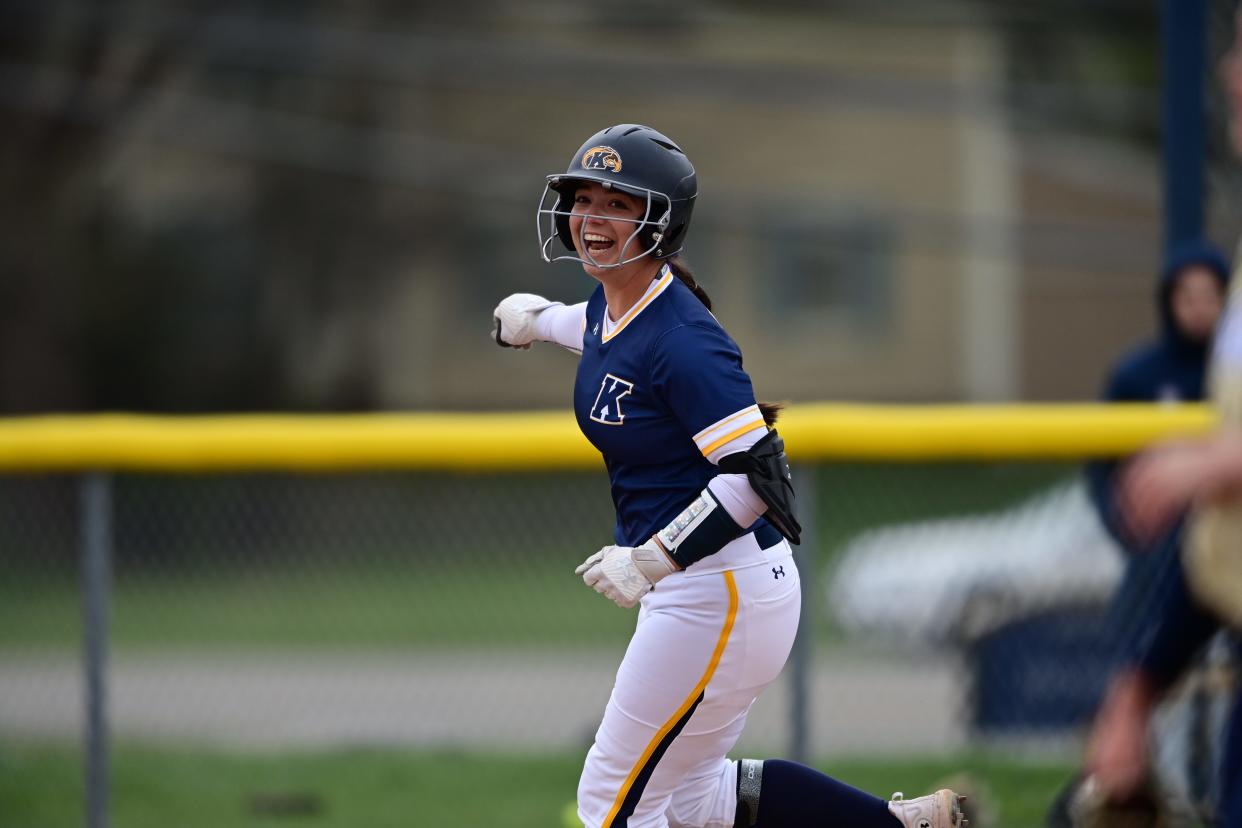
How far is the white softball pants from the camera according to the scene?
411 cm

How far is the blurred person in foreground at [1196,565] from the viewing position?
3256mm

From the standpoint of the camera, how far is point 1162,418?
612cm

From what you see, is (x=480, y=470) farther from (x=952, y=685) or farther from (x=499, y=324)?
(x=952, y=685)

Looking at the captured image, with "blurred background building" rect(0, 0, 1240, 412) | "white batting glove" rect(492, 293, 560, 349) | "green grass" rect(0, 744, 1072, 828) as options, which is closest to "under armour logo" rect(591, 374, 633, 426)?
"white batting glove" rect(492, 293, 560, 349)

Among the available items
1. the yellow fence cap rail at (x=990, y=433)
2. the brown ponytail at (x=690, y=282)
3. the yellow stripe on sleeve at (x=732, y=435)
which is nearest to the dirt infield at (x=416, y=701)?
the yellow fence cap rail at (x=990, y=433)

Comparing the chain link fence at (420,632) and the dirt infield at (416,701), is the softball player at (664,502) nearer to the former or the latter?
the chain link fence at (420,632)

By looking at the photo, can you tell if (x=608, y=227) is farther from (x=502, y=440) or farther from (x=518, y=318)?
(x=502, y=440)

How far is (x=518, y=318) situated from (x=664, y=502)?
0.90 m

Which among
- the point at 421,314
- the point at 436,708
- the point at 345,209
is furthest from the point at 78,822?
the point at 421,314

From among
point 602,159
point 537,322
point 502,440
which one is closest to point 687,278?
point 602,159

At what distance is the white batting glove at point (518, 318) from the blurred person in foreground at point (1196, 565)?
1.74 m

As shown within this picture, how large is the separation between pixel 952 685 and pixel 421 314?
1544 cm

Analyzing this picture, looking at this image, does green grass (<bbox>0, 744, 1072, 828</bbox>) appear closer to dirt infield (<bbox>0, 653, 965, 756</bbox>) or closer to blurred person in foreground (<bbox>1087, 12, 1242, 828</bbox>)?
dirt infield (<bbox>0, 653, 965, 756</bbox>)

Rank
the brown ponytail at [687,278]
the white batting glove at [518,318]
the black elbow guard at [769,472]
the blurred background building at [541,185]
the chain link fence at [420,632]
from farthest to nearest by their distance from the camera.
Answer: the blurred background building at [541,185] < the chain link fence at [420,632] < the white batting glove at [518,318] < the brown ponytail at [687,278] < the black elbow guard at [769,472]
